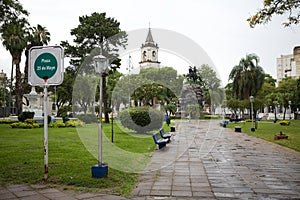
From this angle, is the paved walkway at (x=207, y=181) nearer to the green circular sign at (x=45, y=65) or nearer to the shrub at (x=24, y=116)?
the green circular sign at (x=45, y=65)

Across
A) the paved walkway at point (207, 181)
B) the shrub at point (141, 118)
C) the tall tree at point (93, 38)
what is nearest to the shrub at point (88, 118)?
the tall tree at point (93, 38)

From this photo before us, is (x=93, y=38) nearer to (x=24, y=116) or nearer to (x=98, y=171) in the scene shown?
(x=24, y=116)

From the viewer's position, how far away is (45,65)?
5.81 meters

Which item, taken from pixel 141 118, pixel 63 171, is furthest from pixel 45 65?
pixel 141 118

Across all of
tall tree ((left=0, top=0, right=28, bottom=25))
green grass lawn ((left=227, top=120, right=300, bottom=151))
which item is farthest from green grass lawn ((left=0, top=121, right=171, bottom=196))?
green grass lawn ((left=227, top=120, right=300, bottom=151))

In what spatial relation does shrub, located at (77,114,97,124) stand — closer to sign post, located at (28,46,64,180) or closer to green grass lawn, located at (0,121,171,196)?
green grass lawn, located at (0,121,171,196)

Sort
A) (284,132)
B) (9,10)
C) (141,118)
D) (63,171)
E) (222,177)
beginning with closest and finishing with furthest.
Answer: (222,177) < (63,171) < (9,10) < (141,118) < (284,132)

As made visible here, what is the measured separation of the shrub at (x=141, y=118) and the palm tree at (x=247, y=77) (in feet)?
78.7

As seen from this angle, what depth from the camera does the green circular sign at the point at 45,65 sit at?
576 centimetres

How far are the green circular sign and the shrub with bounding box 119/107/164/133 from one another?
9.59 m

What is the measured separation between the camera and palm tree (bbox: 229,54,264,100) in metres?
37.1

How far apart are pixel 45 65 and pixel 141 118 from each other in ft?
32.0

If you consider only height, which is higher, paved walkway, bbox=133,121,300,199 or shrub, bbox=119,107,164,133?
shrub, bbox=119,107,164,133

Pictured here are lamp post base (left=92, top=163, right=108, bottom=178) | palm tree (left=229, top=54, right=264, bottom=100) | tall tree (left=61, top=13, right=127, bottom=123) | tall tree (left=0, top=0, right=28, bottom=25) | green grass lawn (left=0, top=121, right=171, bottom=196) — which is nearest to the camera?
green grass lawn (left=0, top=121, right=171, bottom=196)
